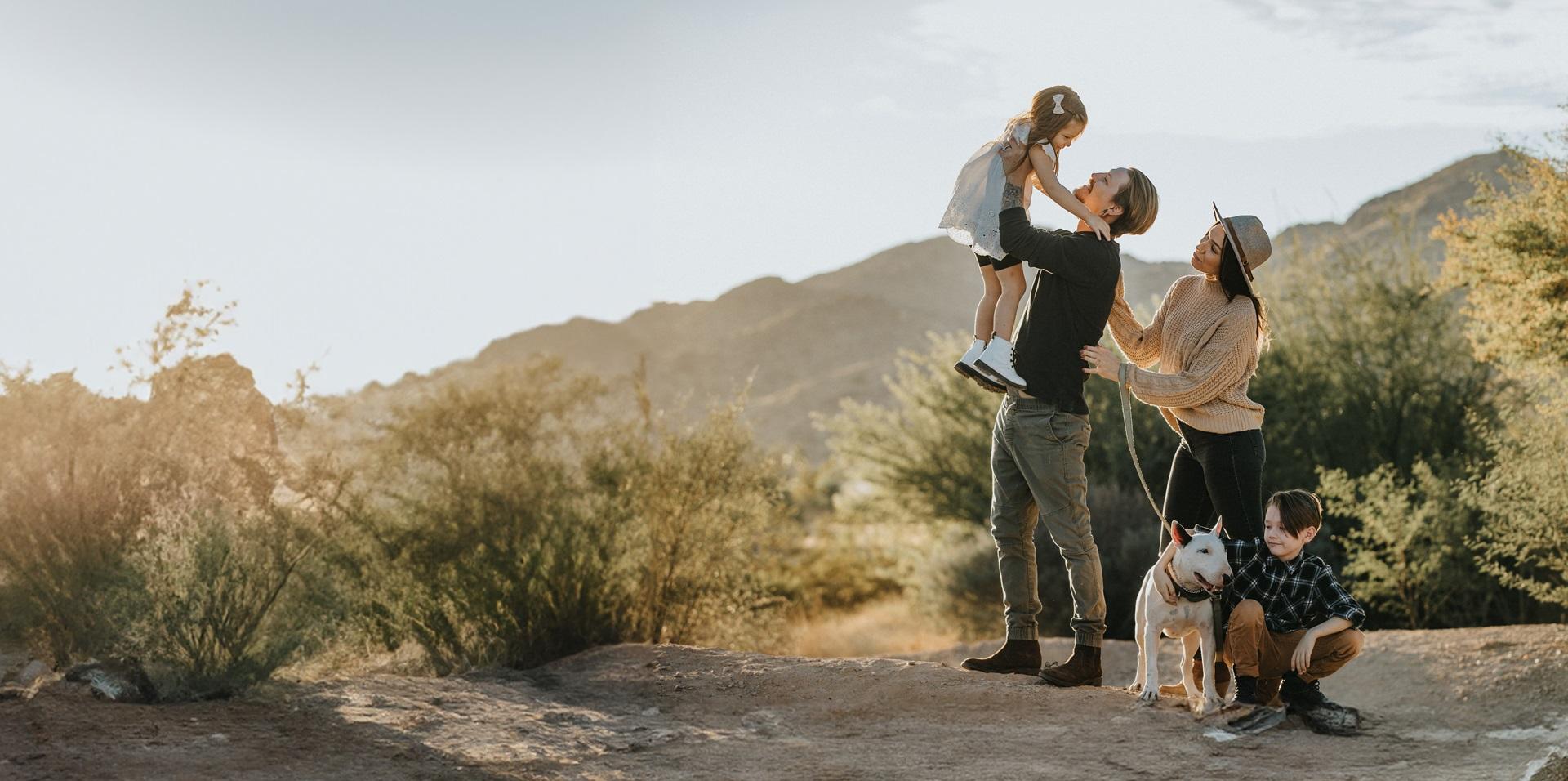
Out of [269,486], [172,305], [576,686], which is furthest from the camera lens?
[269,486]

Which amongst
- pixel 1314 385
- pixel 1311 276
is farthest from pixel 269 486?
pixel 1311 276

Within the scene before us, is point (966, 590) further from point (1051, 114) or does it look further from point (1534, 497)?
point (1051, 114)

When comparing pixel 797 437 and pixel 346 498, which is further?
pixel 797 437

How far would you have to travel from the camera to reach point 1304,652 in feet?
16.1

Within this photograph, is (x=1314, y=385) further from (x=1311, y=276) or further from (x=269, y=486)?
(x=269, y=486)

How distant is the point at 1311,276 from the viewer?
694 inches

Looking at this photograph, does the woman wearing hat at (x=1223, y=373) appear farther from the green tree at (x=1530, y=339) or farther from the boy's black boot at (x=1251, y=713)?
the green tree at (x=1530, y=339)

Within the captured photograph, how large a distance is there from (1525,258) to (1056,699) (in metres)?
6.51

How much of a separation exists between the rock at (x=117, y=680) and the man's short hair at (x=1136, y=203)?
480 centimetres

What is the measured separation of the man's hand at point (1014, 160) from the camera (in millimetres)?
5281

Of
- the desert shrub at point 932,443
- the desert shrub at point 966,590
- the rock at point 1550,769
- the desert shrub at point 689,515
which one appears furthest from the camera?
the desert shrub at point 932,443

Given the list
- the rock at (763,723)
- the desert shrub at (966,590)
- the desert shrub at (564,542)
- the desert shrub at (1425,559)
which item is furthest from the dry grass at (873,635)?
the rock at (763,723)

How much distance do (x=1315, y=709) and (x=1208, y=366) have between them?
59.9 inches

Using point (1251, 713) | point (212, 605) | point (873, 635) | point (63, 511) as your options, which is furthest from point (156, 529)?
point (873, 635)
